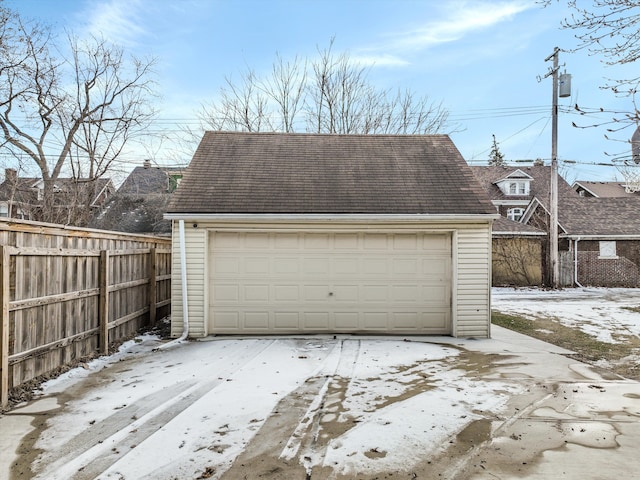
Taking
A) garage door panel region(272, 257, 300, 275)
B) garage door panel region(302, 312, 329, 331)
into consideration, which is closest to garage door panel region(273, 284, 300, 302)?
garage door panel region(272, 257, 300, 275)

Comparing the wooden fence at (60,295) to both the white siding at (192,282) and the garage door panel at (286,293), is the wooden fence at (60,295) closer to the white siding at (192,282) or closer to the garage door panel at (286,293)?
the white siding at (192,282)

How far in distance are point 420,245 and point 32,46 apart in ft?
51.3

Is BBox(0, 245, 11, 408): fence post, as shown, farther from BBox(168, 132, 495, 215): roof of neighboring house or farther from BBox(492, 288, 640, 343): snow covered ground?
BBox(492, 288, 640, 343): snow covered ground

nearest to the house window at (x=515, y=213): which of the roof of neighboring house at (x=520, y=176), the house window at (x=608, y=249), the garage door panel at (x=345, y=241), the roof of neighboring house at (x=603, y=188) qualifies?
the roof of neighboring house at (x=520, y=176)

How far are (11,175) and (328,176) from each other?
597 inches

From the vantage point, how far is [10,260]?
14.9 ft

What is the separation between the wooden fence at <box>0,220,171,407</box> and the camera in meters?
4.60

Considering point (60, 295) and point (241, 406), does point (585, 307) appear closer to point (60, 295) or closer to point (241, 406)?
point (241, 406)

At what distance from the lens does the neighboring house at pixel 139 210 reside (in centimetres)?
2284

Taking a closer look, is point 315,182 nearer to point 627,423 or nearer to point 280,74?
point 627,423

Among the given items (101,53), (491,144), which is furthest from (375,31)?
(491,144)

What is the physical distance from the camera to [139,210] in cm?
2423

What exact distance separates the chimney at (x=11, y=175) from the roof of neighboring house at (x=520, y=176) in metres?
24.5

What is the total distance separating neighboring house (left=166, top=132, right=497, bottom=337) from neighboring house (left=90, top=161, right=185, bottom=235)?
47.1 ft
